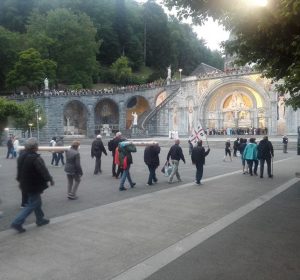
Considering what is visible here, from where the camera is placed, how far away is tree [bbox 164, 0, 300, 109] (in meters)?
6.57

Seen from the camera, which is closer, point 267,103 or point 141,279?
point 141,279

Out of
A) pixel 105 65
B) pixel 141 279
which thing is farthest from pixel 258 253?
pixel 105 65

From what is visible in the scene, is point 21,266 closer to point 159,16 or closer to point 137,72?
point 137,72

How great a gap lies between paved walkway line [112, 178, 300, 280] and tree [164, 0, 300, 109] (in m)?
3.24

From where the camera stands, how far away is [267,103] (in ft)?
141

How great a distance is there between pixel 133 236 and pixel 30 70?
51940 mm

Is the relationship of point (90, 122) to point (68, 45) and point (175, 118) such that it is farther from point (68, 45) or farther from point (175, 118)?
point (68, 45)

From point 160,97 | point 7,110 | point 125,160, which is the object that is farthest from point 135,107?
point 125,160

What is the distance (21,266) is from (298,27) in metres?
6.69

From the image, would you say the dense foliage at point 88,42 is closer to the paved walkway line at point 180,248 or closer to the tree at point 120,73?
the tree at point 120,73

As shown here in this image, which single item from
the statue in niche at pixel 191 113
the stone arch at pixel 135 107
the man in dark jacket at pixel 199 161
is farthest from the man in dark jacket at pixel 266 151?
the stone arch at pixel 135 107

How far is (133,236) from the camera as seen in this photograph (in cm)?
647

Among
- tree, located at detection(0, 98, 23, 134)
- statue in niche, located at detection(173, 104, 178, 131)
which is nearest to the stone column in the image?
statue in niche, located at detection(173, 104, 178, 131)

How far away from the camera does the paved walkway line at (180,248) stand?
489 cm
